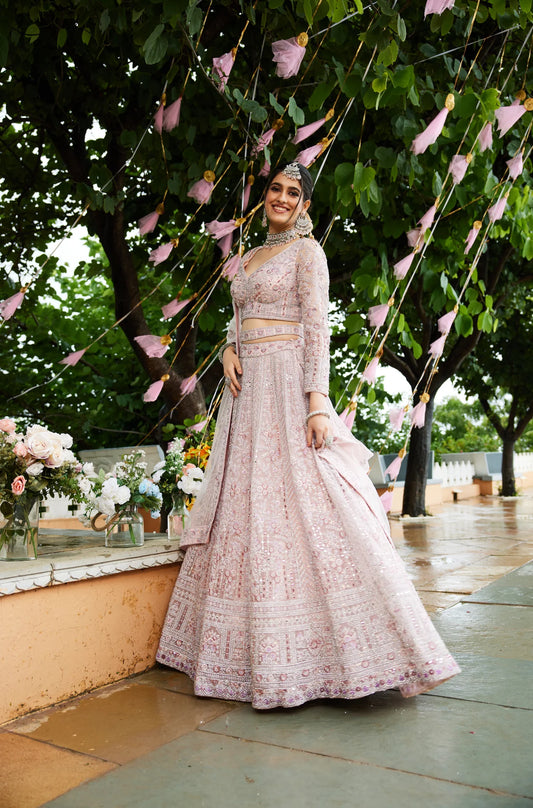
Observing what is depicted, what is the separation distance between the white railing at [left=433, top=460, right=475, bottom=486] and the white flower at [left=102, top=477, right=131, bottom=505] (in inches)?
453

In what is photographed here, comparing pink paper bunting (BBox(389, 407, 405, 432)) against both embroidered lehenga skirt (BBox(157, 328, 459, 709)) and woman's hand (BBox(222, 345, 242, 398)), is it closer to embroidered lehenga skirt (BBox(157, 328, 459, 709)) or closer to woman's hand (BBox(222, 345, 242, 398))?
embroidered lehenga skirt (BBox(157, 328, 459, 709))

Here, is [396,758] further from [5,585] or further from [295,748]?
[5,585]

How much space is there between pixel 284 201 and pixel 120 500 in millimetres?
1485

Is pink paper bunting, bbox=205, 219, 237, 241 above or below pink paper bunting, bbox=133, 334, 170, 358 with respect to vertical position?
above

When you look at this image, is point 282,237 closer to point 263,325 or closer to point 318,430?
point 263,325

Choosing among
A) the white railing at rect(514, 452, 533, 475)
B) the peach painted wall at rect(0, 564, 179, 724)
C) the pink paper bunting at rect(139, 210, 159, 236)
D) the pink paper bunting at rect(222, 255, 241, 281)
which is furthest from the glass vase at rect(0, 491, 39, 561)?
the white railing at rect(514, 452, 533, 475)

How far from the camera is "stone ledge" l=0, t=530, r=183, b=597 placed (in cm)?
273

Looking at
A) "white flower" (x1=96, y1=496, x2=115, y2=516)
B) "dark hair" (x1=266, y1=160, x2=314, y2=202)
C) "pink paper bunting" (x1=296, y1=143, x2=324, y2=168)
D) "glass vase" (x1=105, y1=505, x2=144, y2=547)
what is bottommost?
"glass vase" (x1=105, y1=505, x2=144, y2=547)

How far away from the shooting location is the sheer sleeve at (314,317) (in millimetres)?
3083

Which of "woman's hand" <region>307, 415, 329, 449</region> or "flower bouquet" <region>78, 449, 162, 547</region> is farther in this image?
"flower bouquet" <region>78, 449, 162, 547</region>

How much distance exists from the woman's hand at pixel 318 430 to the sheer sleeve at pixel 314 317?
114 millimetres

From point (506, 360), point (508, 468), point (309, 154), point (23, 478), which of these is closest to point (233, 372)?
point (23, 478)

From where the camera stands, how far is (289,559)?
2.88 meters

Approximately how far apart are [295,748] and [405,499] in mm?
8369
